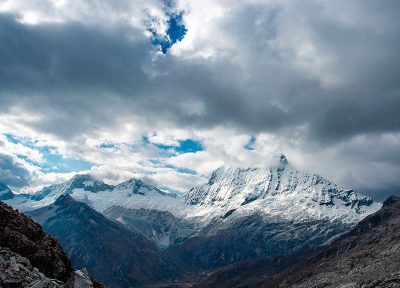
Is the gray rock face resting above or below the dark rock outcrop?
below

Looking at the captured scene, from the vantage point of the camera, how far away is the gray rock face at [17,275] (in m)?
39.4

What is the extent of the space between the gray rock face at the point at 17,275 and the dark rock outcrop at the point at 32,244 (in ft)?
19.5

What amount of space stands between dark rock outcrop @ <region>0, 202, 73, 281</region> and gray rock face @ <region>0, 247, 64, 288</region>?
19.5ft

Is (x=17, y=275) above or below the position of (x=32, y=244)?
below

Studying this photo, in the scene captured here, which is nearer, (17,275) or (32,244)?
(17,275)

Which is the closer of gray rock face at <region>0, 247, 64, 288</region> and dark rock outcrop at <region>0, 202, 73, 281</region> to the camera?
gray rock face at <region>0, 247, 64, 288</region>

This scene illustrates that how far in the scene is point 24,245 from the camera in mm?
52875

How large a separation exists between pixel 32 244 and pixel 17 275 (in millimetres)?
13248

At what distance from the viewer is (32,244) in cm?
5372

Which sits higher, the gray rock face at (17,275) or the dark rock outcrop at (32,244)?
the dark rock outcrop at (32,244)

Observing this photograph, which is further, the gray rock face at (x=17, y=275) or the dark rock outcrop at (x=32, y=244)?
the dark rock outcrop at (x=32, y=244)

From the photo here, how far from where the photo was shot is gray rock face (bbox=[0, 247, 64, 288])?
39375mm

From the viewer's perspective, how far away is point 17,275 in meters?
41.0

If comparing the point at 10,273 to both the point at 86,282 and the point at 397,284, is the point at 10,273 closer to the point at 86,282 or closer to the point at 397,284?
the point at 86,282
